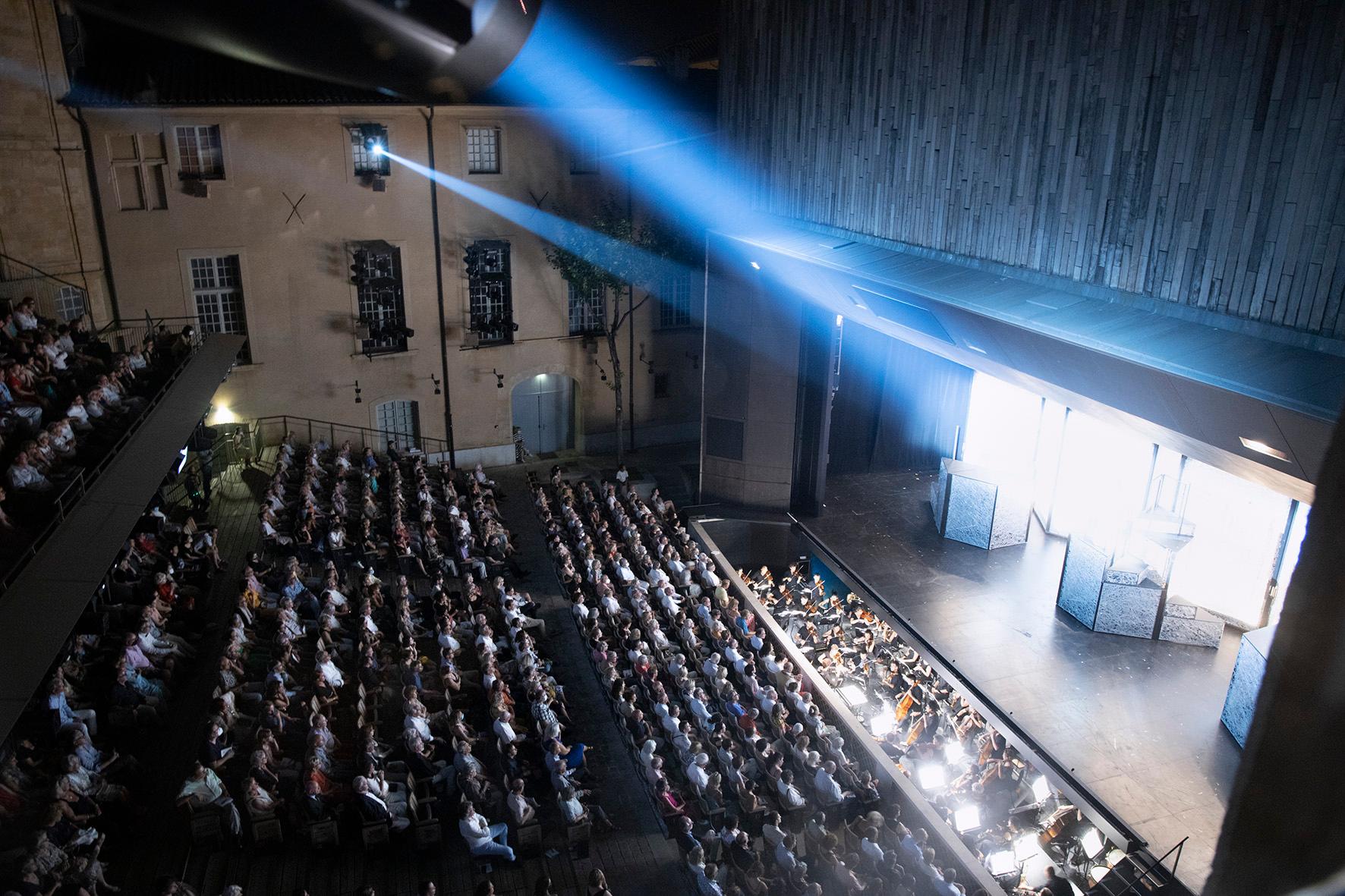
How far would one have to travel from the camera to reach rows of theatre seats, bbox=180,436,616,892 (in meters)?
11.3

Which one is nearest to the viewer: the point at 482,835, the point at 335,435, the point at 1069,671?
the point at 482,835

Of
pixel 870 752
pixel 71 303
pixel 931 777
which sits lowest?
pixel 931 777

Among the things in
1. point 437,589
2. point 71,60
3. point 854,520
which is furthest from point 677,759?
point 71,60

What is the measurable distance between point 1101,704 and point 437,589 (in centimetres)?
1054

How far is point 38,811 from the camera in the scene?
10414mm

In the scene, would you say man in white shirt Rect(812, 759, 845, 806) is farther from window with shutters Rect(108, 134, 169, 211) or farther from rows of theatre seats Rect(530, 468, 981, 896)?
window with shutters Rect(108, 134, 169, 211)

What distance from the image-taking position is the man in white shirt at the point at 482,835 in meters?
11.1

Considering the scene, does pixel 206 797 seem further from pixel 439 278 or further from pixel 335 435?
pixel 439 278

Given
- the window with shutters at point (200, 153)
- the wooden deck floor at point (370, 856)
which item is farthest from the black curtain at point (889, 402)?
the window with shutters at point (200, 153)

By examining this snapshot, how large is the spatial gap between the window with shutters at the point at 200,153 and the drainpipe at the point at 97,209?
1627 millimetres

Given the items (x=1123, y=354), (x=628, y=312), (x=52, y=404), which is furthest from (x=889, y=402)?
(x=52, y=404)

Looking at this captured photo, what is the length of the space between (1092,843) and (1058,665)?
11.6 ft

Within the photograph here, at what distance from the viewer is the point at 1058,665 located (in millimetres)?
15125

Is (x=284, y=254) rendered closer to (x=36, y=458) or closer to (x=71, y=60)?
(x=71, y=60)
